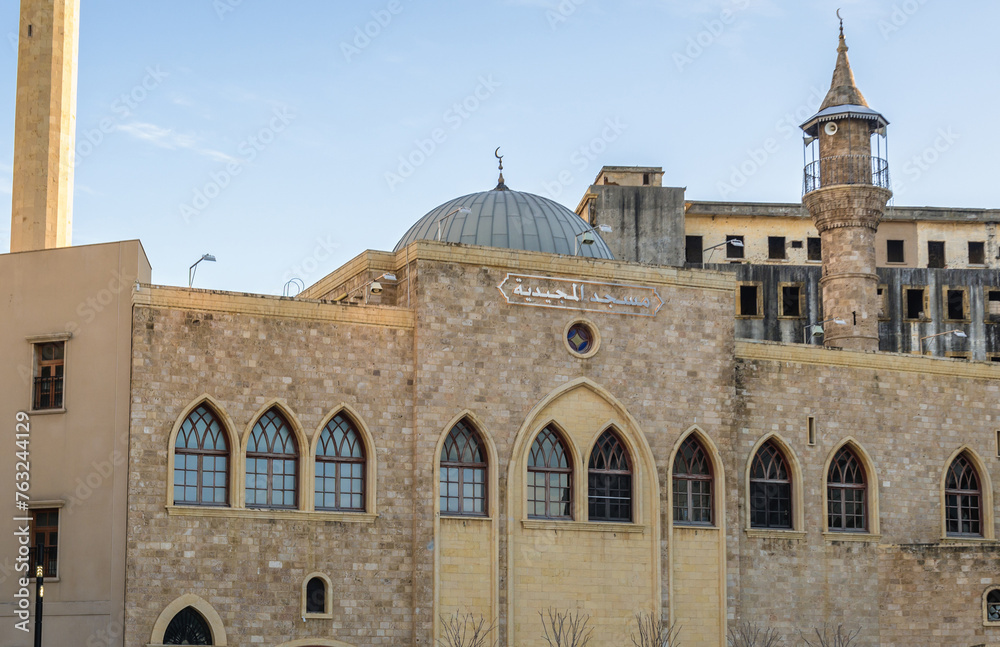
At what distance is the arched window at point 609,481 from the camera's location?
73.8 ft

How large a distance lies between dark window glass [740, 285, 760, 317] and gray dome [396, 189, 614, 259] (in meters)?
15.7

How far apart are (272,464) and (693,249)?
24.4m

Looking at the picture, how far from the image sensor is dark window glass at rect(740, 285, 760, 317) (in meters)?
41.0

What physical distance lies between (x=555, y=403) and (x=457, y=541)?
2808 mm

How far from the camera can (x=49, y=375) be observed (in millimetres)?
19688

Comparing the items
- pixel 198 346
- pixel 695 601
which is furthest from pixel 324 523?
pixel 695 601

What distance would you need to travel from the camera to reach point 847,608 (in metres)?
24.0

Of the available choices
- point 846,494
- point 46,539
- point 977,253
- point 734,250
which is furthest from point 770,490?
point 977,253

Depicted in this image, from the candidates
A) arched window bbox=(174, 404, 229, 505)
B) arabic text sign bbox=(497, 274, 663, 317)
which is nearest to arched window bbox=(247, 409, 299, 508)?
arched window bbox=(174, 404, 229, 505)

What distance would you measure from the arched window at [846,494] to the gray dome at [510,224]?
5843 mm

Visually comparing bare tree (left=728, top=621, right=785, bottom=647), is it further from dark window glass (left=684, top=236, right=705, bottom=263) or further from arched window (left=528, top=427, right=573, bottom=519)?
dark window glass (left=684, top=236, right=705, bottom=263)

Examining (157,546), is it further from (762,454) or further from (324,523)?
(762,454)

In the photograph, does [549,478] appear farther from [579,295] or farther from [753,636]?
[753,636]

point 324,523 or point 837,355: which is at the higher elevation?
point 837,355
